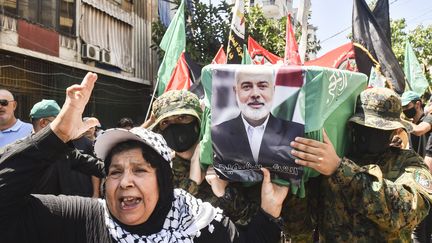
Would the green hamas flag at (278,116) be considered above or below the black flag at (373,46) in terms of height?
below

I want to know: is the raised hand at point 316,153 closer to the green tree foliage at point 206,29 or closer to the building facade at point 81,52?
the building facade at point 81,52

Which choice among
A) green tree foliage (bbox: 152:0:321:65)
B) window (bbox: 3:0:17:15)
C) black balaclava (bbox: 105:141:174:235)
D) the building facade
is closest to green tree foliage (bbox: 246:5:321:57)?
green tree foliage (bbox: 152:0:321:65)

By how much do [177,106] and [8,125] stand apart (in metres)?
2.47

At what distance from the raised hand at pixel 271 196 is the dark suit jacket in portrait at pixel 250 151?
40 millimetres

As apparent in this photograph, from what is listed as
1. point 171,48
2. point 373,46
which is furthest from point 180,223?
point 171,48

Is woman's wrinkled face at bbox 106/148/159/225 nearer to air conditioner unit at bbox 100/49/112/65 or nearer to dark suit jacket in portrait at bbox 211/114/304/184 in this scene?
dark suit jacket in portrait at bbox 211/114/304/184

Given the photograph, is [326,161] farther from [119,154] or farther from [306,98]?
[119,154]

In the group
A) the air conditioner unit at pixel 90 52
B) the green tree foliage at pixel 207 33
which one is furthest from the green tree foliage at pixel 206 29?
the air conditioner unit at pixel 90 52

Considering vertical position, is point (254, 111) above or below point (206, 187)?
above

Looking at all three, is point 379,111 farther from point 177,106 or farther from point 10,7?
point 10,7

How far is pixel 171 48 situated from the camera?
21.3ft

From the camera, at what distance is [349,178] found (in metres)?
2.05

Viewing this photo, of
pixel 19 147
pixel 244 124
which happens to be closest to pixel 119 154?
pixel 19 147

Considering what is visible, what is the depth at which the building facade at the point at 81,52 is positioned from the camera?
28.7 ft
